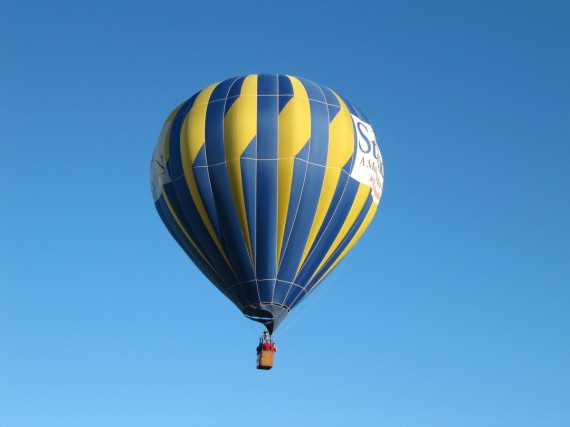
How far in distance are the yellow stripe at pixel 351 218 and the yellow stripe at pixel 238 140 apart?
1.99 m

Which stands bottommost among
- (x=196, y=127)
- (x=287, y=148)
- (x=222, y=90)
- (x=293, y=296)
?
(x=293, y=296)

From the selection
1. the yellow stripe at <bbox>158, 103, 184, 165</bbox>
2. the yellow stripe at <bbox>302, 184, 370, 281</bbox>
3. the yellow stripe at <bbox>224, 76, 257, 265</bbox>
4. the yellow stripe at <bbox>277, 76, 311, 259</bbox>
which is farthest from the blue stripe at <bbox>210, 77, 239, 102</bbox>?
the yellow stripe at <bbox>302, 184, 370, 281</bbox>

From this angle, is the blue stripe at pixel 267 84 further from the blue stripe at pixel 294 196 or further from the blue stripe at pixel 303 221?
the blue stripe at pixel 303 221

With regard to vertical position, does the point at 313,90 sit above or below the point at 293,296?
above

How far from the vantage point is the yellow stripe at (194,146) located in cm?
3178

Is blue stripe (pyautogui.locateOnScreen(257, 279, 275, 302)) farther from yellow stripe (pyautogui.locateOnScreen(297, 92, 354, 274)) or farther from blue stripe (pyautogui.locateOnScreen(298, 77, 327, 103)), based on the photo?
blue stripe (pyautogui.locateOnScreen(298, 77, 327, 103))

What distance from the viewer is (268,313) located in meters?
31.7

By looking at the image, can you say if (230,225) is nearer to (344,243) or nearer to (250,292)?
(250,292)

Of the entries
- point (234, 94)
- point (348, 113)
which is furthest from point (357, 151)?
point (234, 94)

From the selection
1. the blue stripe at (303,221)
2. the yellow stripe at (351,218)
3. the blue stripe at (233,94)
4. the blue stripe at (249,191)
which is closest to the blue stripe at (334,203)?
the blue stripe at (303,221)

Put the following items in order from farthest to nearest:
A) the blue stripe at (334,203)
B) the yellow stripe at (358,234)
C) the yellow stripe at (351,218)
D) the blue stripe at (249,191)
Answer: the yellow stripe at (358,234), the yellow stripe at (351,218), the blue stripe at (334,203), the blue stripe at (249,191)

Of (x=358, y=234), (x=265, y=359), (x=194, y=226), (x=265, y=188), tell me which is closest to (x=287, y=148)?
(x=265, y=188)

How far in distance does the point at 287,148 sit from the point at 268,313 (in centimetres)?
382

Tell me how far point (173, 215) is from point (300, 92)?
13.8 feet
